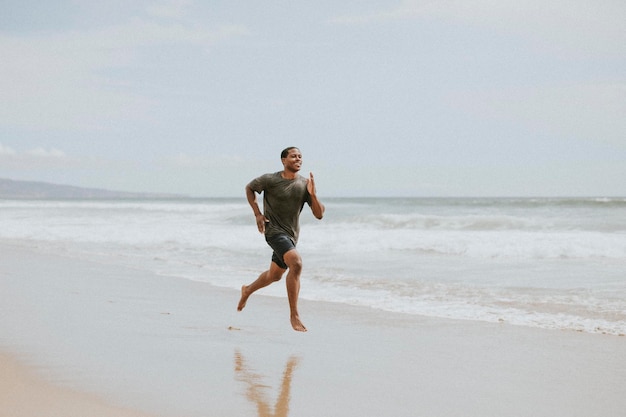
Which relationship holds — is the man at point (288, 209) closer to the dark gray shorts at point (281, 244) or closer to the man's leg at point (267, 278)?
the dark gray shorts at point (281, 244)

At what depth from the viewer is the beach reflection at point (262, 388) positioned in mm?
3697

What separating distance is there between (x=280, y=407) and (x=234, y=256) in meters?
11.1

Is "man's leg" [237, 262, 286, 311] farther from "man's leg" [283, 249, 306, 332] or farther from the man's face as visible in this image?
the man's face

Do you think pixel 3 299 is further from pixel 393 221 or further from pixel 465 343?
pixel 393 221

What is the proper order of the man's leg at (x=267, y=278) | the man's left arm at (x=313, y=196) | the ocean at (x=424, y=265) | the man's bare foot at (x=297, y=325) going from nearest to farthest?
1. the man's left arm at (x=313, y=196)
2. the man's bare foot at (x=297, y=325)
3. the man's leg at (x=267, y=278)
4. the ocean at (x=424, y=265)

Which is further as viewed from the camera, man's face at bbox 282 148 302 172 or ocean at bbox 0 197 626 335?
ocean at bbox 0 197 626 335

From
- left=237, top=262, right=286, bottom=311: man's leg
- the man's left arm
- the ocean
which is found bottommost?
the ocean

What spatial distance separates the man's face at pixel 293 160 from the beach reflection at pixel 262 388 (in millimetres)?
1809

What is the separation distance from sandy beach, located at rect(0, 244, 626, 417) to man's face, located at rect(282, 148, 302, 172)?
5.11ft

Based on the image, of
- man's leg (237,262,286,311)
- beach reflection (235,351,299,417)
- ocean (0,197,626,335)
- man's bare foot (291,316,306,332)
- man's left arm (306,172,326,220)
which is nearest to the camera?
beach reflection (235,351,299,417)

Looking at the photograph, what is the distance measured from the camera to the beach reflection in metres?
3.70

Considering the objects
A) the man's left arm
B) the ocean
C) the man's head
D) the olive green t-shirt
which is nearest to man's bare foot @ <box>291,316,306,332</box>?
the olive green t-shirt

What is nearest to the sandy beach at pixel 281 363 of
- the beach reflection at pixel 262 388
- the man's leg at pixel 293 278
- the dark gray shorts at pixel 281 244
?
the beach reflection at pixel 262 388

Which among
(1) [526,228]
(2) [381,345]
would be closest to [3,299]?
(2) [381,345]
